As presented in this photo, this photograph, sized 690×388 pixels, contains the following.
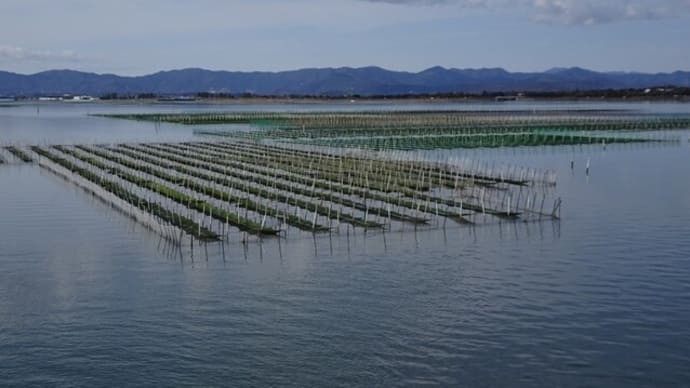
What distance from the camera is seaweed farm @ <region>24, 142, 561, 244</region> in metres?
19.7

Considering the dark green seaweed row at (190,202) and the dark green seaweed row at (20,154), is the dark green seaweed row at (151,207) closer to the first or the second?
the dark green seaweed row at (190,202)

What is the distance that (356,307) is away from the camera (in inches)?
524

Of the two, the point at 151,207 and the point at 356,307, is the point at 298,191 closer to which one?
the point at 151,207

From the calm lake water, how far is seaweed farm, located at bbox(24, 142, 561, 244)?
1.05m

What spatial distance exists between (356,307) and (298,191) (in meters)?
11.4

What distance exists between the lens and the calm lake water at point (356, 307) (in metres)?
10.8

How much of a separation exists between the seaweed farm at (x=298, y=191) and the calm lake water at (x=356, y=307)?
3.43ft

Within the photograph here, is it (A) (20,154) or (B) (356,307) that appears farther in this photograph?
(A) (20,154)

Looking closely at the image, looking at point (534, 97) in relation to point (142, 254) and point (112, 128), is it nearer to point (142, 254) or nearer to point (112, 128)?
point (112, 128)

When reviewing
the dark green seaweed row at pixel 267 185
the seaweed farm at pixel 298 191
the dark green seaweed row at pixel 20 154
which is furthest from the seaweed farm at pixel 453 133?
the dark green seaweed row at pixel 20 154

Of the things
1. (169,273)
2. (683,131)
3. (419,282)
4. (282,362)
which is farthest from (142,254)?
(683,131)

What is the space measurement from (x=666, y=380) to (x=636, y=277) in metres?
4.93

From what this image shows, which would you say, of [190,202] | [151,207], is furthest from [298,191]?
[151,207]

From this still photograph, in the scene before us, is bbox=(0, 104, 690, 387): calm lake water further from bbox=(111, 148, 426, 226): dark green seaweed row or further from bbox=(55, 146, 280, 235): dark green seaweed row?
bbox=(111, 148, 426, 226): dark green seaweed row
